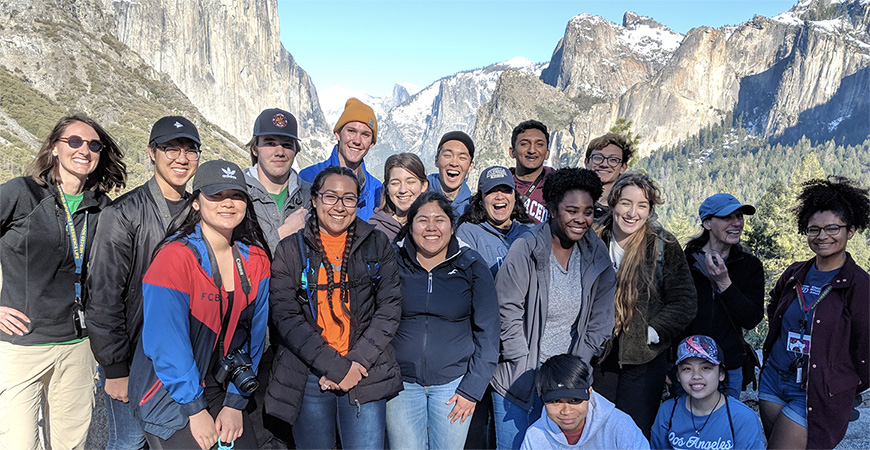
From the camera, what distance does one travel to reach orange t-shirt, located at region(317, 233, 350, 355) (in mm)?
3150

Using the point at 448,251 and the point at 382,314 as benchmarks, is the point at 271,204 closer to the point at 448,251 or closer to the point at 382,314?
the point at 382,314

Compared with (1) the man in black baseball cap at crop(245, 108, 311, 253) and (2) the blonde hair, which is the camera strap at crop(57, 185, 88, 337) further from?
Result: (2) the blonde hair

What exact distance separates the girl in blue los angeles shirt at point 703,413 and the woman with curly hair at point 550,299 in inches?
30.8

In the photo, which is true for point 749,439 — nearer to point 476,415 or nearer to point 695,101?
point 476,415

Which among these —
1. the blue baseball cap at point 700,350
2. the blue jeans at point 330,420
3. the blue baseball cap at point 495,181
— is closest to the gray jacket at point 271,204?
the blue jeans at point 330,420

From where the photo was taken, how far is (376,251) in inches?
128

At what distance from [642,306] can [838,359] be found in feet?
4.59

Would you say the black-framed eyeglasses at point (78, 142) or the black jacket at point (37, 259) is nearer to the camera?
the black jacket at point (37, 259)

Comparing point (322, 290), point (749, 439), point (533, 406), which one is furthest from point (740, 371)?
point (322, 290)

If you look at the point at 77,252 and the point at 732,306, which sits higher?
the point at 77,252

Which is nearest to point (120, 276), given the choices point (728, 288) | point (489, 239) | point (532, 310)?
point (489, 239)

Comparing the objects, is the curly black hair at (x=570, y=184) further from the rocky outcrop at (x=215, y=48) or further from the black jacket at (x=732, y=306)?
the rocky outcrop at (x=215, y=48)

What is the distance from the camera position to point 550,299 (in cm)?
352

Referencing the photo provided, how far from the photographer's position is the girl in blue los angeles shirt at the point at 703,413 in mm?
3595
